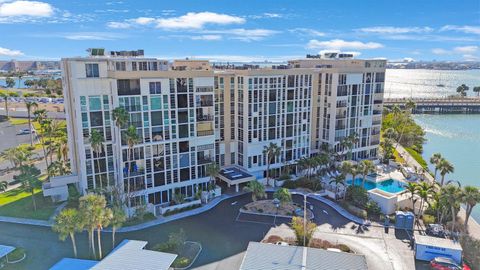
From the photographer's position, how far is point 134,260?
2867cm

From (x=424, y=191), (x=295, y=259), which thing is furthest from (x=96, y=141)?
(x=424, y=191)

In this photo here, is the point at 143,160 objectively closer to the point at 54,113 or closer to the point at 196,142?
the point at 196,142

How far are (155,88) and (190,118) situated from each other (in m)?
6.10

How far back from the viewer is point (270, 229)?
40.0m

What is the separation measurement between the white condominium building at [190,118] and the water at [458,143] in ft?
73.1

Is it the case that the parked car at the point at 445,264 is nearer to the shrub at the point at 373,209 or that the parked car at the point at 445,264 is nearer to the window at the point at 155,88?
the shrub at the point at 373,209

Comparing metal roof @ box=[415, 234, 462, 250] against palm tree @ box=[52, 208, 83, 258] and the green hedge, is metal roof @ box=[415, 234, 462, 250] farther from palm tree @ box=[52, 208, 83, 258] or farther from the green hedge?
the green hedge

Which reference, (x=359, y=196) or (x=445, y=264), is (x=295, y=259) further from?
(x=359, y=196)

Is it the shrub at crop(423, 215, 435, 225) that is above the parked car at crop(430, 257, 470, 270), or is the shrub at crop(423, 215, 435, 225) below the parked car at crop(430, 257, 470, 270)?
above

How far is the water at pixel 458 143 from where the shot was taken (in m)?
63.1

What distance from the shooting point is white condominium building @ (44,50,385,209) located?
138 feet

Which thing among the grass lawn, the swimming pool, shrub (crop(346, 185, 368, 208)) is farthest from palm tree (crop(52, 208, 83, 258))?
the swimming pool

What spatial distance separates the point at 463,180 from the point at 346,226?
32.4 metres

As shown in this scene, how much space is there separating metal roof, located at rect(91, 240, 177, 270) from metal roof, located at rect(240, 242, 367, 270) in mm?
6494
